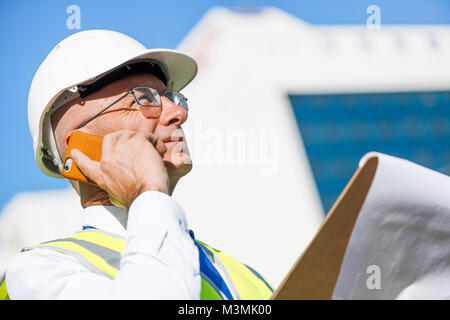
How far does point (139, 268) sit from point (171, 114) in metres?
0.91

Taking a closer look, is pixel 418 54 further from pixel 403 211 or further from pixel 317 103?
pixel 403 211

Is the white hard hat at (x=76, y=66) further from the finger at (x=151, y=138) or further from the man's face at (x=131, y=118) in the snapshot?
the finger at (x=151, y=138)

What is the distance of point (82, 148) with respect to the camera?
2.33 meters

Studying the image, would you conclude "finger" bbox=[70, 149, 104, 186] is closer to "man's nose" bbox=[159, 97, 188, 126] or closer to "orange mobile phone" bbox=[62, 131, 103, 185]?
"orange mobile phone" bbox=[62, 131, 103, 185]

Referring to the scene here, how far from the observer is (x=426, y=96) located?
38.2 m

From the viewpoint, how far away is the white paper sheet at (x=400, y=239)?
1706 mm

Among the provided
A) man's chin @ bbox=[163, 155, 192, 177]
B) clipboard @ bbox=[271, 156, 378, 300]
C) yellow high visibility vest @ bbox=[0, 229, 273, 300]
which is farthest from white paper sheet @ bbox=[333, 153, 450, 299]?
man's chin @ bbox=[163, 155, 192, 177]

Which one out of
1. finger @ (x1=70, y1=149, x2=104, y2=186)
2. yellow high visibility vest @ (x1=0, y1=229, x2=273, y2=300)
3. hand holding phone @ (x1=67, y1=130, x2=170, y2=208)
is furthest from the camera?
finger @ (x1=70, y1=149, x2=104, y2=186)

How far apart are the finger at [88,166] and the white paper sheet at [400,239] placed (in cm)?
90

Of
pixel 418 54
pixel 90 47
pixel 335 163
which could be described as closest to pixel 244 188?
pixel 335 163

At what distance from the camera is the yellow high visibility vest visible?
201 cm

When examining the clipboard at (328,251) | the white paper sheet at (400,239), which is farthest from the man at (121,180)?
the white paper sheet at (400,239)

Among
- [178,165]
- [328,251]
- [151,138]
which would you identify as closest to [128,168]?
[151,138]

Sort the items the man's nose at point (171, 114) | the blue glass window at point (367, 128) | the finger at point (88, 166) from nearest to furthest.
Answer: the finger at point (88, 166)
the man's nose at point (171, 114)
the blue glass window at point (367, 128)
